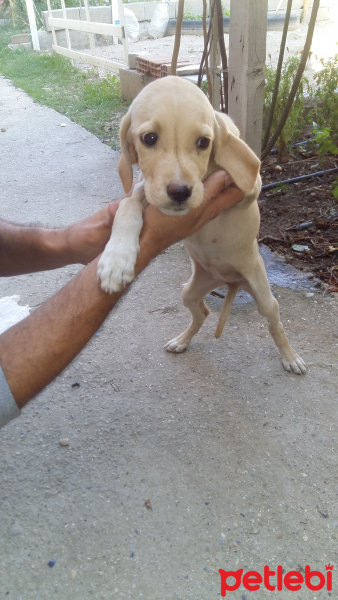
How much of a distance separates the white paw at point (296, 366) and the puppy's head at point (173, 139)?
1.12 metres

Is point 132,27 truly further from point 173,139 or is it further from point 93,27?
point 173,139

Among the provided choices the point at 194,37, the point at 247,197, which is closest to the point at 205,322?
the point at 247,197

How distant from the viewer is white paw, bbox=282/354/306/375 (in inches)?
104

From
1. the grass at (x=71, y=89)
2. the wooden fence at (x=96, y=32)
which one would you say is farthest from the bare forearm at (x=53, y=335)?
the wooden fence at (x=96, y=32)

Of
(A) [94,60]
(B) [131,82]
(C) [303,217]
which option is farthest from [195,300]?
(A) [94,60]

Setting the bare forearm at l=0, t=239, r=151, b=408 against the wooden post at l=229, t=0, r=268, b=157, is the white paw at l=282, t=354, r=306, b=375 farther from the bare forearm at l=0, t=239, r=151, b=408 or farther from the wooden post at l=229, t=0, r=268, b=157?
the wooden post at l=229, t=0, r=268, b=157

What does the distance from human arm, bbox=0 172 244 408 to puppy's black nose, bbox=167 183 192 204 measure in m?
0.18

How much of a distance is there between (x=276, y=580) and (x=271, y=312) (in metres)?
1.20

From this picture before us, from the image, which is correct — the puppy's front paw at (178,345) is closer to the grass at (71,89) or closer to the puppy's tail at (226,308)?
the puppy's tail at (226,308)

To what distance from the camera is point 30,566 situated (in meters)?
1.84

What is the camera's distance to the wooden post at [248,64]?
112 inches

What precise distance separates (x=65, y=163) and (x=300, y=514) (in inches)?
185

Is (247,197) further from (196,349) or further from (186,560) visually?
(186,560)

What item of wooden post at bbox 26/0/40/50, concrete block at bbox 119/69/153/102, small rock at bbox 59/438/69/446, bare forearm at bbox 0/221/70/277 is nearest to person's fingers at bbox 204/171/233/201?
bare forearm at bbox 0/221/70/277
